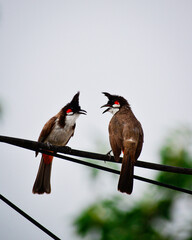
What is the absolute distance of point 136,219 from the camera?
488cm

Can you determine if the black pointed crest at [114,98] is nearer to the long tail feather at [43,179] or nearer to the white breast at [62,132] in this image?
the white breast at [62,132]

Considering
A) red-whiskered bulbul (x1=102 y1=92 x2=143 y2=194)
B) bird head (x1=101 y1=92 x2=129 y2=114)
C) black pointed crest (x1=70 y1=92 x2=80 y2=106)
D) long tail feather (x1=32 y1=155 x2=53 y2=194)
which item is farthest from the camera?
black pointed crest (x1=70 y1=92 x2=80 y2=106)

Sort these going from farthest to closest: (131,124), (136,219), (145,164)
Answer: (136,219) < (131,124) < (145,164)

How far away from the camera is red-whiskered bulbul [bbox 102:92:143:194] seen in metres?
3.43

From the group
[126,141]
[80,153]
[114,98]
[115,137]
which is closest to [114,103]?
[114,98]

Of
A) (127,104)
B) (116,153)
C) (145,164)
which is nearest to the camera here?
(145,164)

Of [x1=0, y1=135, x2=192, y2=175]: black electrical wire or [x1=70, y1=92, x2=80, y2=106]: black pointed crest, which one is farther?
[x1=70, y1=92, x2=80, y2=106]: black pointed crest

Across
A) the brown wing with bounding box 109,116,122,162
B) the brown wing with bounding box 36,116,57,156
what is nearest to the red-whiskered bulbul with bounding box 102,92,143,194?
the brown wing with bounding box 109,116,122,162

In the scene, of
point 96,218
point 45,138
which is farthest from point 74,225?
point 45,138

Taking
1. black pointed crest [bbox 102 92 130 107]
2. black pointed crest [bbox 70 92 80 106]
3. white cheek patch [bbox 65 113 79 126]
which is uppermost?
black pointed crest [bbox 102 92 130 107]

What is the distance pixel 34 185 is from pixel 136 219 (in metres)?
1.50

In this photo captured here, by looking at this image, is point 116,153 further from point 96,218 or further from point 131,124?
point 96,218

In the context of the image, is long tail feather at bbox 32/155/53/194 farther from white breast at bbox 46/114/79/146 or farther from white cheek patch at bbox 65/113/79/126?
white cheek patch at bbox 65/113/79/126

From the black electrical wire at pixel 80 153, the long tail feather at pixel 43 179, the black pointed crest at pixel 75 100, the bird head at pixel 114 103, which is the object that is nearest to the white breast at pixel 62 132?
the black pointed crest at pixel 75 100
